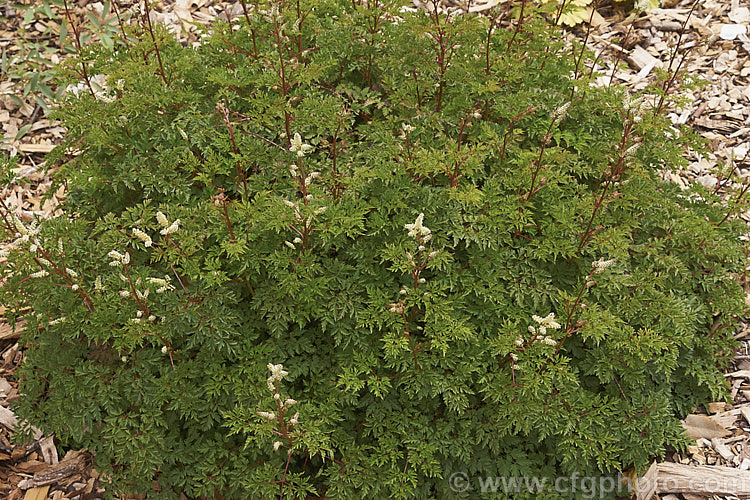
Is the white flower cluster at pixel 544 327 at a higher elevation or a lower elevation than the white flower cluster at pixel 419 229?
lower

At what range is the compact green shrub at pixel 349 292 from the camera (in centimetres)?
266

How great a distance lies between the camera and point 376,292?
2.74 metres

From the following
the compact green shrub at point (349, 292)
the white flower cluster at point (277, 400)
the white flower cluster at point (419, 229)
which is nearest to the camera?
the white flower cluster at point (277, 400)

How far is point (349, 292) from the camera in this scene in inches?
109

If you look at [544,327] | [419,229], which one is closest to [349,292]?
[419,229]

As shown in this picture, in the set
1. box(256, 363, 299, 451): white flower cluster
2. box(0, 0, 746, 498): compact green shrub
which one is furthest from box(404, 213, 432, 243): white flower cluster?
box(256, 363, 299, 451): white flower cluster

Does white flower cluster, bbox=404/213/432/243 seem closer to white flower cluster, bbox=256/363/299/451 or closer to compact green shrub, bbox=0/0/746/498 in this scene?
compact green shrub, bbox=0/0/746/498

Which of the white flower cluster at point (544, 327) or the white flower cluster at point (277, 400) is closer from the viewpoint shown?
the white flower cluster at point (277, 400)

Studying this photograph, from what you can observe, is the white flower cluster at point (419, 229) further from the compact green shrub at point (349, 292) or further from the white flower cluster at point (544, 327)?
the white flower cluster at point (544, 327)

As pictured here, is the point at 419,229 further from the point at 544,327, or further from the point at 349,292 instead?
the point at 544,327

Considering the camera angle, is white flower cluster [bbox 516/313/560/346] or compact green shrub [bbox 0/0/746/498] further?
compact green shrub [bbox 0/0/746/498]

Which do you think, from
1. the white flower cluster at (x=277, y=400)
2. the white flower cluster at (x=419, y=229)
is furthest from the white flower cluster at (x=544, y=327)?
the white flower cluster at (x=277, y=400)

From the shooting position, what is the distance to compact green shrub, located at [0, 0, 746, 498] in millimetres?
2664

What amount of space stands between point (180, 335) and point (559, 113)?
196 cm
